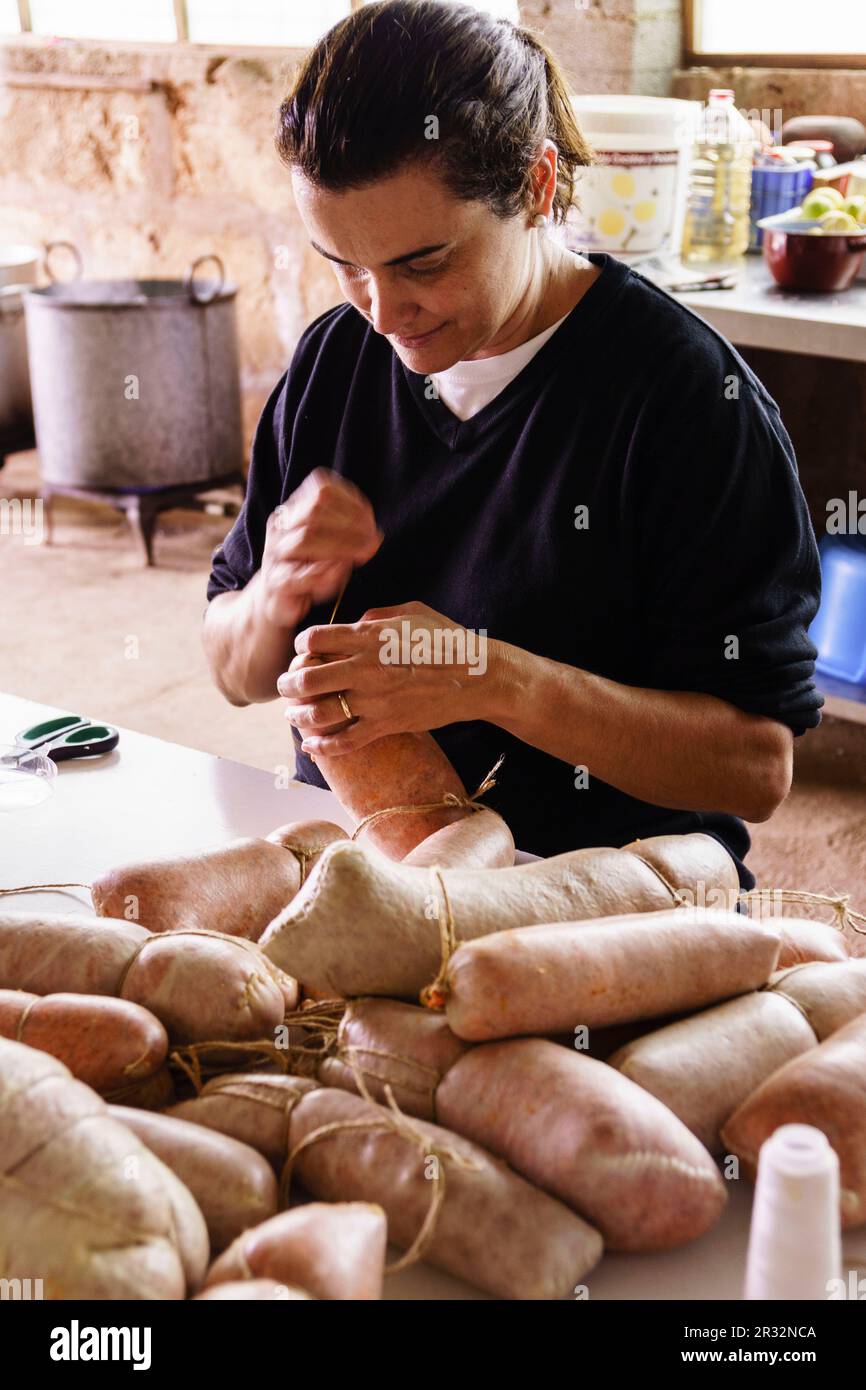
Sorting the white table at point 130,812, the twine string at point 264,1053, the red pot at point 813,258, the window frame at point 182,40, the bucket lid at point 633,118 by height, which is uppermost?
the window frame at point 182,40

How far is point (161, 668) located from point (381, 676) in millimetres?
2673

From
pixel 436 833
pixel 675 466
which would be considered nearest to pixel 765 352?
pixel 675 466

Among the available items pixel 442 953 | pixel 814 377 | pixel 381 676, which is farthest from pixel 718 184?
pixel 442 953

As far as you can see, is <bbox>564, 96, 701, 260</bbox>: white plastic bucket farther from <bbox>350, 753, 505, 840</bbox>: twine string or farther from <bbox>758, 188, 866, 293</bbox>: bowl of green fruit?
<bbox>350, 753, 505, 840</bbox>: twine string

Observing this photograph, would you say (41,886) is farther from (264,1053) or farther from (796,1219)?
(796,1219)

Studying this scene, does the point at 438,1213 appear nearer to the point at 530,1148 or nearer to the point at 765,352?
the point at 530,1148

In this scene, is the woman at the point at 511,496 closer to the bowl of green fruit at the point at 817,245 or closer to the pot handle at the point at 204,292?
the bowl of green fruit at the point at 817,245

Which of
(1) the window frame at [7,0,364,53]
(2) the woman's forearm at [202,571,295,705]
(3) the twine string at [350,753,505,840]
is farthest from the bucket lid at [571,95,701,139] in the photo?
(1) the window frame at [7,0,364,53]

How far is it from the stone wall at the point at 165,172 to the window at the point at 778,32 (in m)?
1.40

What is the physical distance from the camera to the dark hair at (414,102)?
1.29 metres

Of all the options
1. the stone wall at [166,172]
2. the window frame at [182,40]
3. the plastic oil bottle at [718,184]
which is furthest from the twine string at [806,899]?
the window frame at [182,40]

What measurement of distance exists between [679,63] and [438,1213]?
356 cm

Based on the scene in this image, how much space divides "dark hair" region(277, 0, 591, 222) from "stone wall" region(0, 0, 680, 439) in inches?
130

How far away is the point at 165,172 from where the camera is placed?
4812mm
